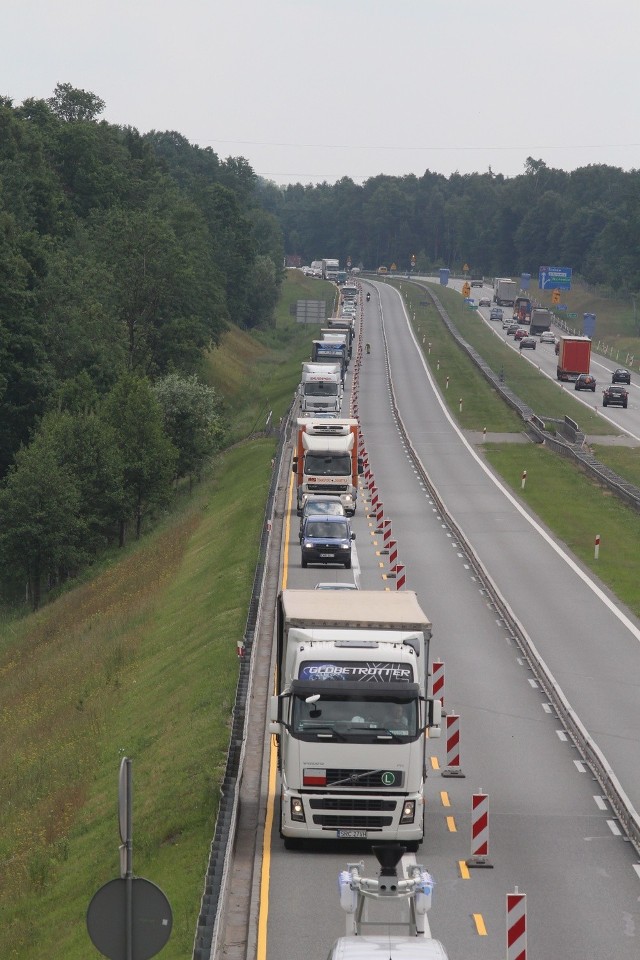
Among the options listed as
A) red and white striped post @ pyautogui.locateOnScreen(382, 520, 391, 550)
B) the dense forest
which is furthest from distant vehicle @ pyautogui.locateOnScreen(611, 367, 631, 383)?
red and white striped post @ pyautogui.locateOnScreen(382, 520, 391, 550)

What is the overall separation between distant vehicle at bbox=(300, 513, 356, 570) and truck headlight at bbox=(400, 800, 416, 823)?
28.1 metres

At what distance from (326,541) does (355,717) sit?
28.5 metres

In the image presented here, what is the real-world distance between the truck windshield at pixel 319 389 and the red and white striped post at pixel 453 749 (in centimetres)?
6458

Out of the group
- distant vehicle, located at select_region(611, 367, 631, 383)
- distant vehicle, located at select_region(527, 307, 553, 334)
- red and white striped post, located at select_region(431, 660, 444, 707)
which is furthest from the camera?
distant vehicle, located at select_region(527, 307, 553, 334)

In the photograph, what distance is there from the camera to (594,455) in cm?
8350

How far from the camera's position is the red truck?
119 meters

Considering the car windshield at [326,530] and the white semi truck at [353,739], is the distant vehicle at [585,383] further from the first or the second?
the white semi truck at [353,739]

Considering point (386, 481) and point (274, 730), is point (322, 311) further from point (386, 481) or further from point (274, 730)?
point (274, 730)

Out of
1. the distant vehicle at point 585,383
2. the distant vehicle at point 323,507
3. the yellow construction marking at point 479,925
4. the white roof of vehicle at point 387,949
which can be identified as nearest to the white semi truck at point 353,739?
the yellow construction marking at point 479,925

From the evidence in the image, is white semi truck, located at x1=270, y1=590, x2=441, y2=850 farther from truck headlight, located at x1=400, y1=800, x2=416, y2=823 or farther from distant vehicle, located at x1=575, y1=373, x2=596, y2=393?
distant vehicle, located at x1=575, y1=373, x2=596, y2=393

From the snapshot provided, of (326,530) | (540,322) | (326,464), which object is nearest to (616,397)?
(326,464)

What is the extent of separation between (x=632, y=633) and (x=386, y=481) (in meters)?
31.3

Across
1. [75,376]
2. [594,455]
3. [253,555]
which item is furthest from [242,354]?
[253,555]

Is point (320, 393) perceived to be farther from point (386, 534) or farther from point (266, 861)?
point (266, 861)
